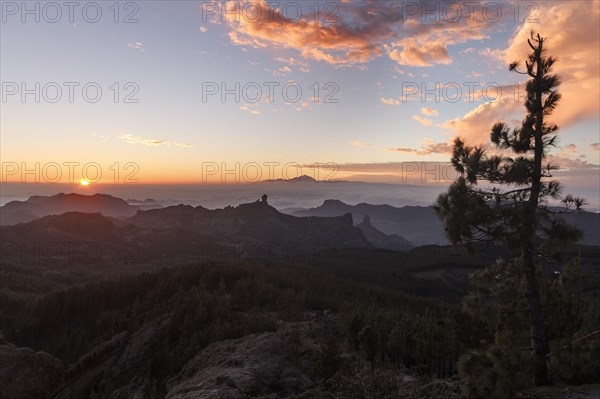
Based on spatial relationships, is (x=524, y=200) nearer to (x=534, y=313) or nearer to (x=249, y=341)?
(x=534, y=313)

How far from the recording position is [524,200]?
17.0 m

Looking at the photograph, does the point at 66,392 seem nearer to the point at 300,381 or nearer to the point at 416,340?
the point at 300,381

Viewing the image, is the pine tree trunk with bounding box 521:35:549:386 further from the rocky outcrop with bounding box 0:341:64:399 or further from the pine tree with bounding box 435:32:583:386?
the rocky outcrop with bounding box 0:341:64:399

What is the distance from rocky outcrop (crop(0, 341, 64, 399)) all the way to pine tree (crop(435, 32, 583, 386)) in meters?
62.2

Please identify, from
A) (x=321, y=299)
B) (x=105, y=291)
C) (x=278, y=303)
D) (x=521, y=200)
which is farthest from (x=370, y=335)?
(x=105, y=291)

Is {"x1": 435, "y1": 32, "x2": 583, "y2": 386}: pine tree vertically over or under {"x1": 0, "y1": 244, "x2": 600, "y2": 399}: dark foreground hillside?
over

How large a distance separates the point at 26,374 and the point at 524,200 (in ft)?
220

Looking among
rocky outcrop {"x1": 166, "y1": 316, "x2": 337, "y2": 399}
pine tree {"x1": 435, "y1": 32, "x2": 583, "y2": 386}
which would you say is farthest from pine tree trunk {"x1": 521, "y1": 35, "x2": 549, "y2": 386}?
rocky outcrop {"x1": 166, "y1": 316, "x2": 337, "y2": 399}

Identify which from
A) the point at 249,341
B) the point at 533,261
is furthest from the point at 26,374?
the point at 533,261

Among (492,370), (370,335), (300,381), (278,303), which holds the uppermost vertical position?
(492,370)

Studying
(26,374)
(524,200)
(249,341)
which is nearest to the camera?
(524,200)

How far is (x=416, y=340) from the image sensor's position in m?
31.9

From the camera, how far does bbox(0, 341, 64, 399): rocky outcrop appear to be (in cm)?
5347

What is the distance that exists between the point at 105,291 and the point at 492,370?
381ft
